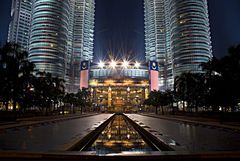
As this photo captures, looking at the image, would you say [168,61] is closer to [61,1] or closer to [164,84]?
[164,84]

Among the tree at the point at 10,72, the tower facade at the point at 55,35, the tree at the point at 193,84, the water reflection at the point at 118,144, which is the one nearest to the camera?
the water reflection at the point at 118,144

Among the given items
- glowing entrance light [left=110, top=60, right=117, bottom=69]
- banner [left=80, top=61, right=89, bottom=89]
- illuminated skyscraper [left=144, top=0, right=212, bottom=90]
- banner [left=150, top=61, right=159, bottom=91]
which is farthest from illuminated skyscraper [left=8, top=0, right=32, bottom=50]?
illuminated skyscraper [left=144, top=0, right=212, bottom=90]

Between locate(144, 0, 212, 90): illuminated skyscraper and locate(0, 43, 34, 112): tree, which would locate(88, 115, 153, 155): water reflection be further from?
locate(144, 0, 212, 90): illuminated skyscraper

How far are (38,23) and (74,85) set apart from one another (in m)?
59.5

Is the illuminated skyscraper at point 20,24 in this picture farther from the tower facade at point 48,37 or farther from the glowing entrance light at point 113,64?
the glowing entrance light at point 113,64

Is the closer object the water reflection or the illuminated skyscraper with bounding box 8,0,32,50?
the water reflection

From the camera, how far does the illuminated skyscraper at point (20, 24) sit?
187m

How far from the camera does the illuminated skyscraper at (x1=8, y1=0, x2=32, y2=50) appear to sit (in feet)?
615

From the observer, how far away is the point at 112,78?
172750 mm

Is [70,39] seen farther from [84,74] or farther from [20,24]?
[20,24]

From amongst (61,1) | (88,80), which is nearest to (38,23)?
(61,1)

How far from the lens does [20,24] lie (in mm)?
189750

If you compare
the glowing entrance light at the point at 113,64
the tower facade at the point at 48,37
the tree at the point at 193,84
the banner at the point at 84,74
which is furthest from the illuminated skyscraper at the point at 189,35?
the tower facade at the point at 48,37

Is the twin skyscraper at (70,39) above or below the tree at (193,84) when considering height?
above
